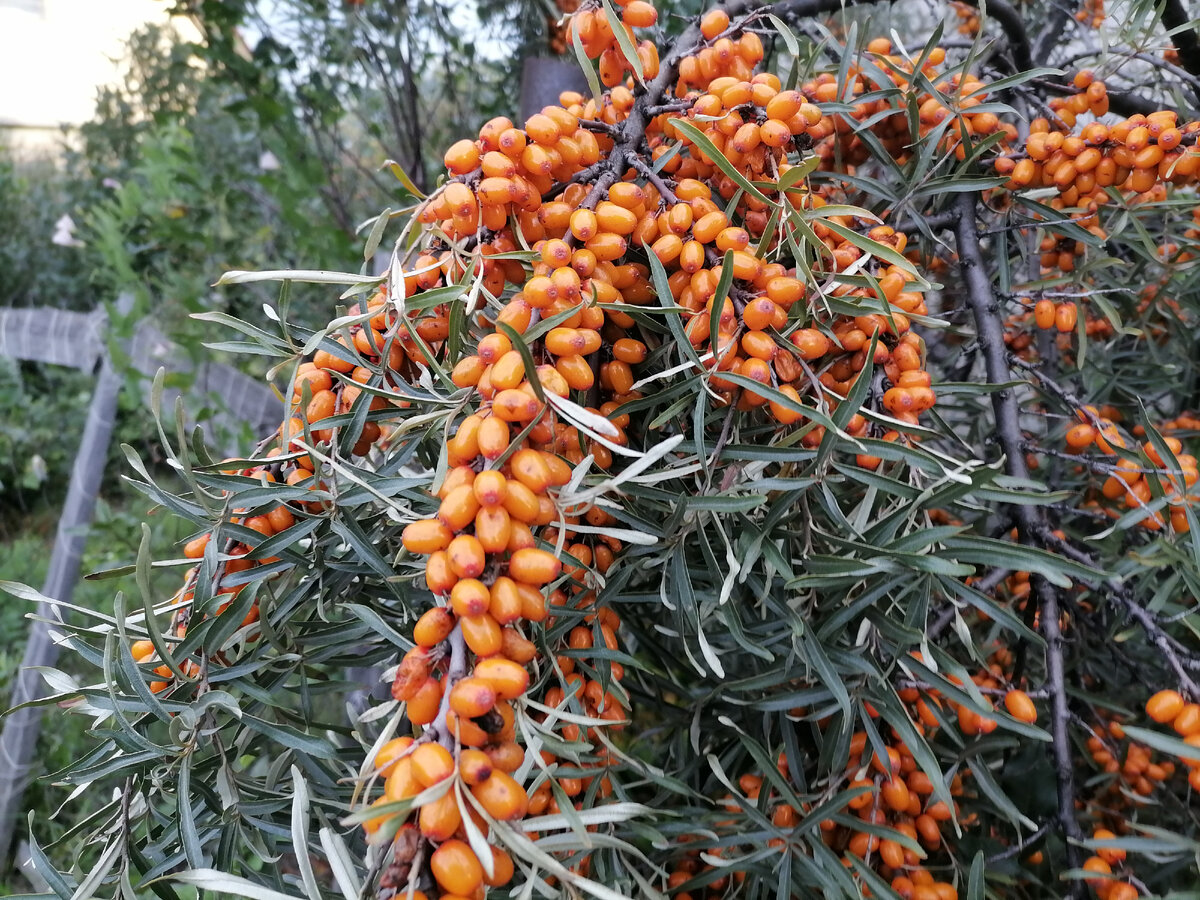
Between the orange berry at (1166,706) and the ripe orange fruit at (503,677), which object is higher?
the ripe orange fruit at (503,677)

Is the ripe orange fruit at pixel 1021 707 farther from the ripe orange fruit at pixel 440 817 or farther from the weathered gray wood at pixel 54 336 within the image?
the weathered gray wood at pixel 54 336

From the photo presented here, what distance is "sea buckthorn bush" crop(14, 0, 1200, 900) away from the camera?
1.56ft

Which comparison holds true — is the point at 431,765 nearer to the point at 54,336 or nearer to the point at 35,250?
the point at 54,336

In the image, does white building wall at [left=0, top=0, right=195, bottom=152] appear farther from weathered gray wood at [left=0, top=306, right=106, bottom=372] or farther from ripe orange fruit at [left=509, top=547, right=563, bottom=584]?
ripe orange fruit at [left=509, top=547, right=563, bottom=584]

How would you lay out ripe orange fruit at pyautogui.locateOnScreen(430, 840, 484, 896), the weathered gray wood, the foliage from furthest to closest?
the foliage → the weathered gray wood → ripe orange fruit at pyautogui.locateOnScreen(430, 840, 484, 896)

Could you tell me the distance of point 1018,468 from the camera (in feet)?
2.31

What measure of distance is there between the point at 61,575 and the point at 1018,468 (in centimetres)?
196

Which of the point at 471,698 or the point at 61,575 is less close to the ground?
the point at 471,698

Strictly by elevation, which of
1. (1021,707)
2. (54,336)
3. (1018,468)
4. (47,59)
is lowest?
(1021,707)

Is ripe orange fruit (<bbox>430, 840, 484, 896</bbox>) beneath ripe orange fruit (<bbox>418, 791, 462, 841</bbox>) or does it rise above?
beneath

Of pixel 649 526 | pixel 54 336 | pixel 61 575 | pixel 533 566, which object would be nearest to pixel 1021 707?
pixel 649 526

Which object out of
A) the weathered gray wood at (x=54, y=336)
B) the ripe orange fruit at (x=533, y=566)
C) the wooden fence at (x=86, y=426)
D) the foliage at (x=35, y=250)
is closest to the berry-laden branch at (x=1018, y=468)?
the ripe orange fruit at (x=533, y=566)

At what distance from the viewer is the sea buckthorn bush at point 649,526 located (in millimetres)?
474

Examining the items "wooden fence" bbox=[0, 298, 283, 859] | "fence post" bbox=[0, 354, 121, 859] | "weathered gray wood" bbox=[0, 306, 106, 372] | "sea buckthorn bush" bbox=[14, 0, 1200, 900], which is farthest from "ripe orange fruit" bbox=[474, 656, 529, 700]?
"weathered gray wood" bbox=[0, 306, 106, 372]
